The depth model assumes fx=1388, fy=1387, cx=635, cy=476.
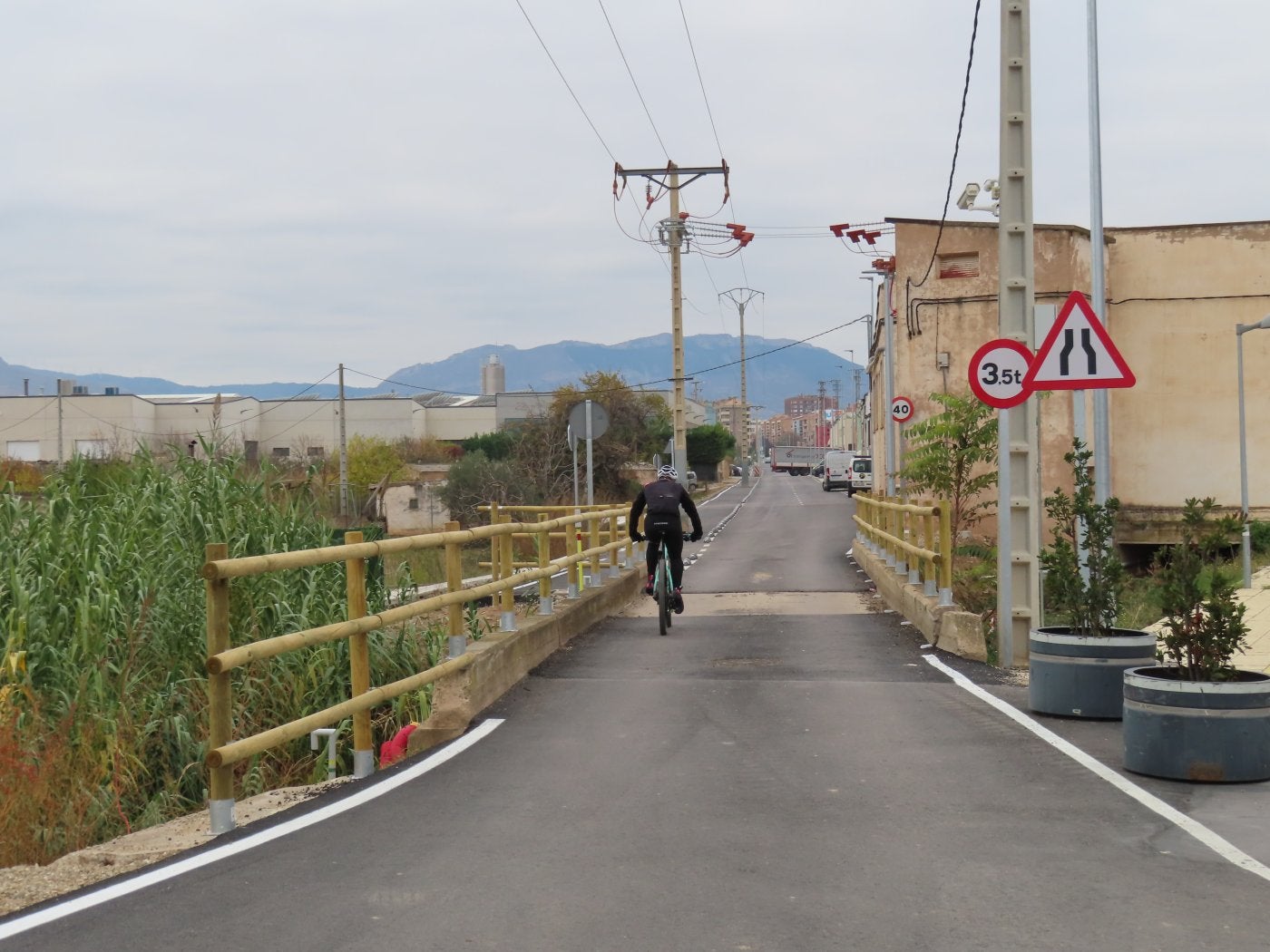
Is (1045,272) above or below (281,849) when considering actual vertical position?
above

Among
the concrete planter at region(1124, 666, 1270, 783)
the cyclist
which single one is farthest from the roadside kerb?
the concrete planter at region(1124, 666, 1270, 783)

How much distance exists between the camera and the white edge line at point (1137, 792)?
573 centimetres

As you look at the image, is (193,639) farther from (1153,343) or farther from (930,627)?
(1153,343)

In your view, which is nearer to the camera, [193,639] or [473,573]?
[193,639]

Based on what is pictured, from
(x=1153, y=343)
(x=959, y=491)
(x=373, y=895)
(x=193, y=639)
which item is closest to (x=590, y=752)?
(x=373, y=895)

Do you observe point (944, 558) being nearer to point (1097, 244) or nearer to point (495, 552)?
point (495, 552)

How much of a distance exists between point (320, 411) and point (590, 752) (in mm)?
98477

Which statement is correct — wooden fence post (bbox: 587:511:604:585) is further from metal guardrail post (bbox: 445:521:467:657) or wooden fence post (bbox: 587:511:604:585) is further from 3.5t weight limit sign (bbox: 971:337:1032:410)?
metal guardrail post (bbox: 445:521:467:657)

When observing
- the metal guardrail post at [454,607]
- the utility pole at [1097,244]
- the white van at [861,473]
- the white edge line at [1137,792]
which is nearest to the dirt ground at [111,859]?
the metal guardrail post at [454,607]

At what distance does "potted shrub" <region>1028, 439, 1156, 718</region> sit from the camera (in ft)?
30.6

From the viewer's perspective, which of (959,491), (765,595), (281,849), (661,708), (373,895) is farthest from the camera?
(959,491)

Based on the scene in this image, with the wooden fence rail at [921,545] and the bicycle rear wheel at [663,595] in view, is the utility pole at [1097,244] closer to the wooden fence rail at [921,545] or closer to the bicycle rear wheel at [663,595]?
the wooden fence rail at [921,545]

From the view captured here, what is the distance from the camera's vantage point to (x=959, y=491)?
29.4 meters

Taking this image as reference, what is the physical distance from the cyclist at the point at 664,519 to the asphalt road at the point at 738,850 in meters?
5.37
